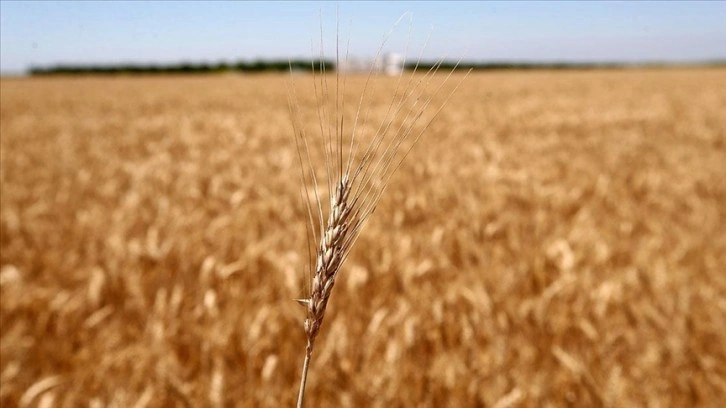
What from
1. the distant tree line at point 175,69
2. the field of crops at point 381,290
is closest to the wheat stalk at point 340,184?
the field of crops at point 381,290

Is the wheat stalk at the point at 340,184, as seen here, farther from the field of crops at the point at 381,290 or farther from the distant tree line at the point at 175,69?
the distant tree line at the point at 175,69

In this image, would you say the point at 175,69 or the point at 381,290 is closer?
the point at 381,290

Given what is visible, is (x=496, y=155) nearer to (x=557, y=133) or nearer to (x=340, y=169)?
(x=557, y=133)

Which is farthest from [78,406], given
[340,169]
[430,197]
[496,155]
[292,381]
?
[496,155]

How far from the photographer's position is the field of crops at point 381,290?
172cm

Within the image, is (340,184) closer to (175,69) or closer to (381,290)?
(381,290)

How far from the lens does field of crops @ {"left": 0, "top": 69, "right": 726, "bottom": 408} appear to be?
172 cm

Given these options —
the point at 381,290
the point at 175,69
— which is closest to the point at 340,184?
the point at 381,290

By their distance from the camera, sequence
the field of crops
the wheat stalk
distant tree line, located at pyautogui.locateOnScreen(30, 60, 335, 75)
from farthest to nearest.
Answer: distant tree line, located at pyautogui.locateOnScreen(30, 60, 335, 75) < the field of crops < the wheat stalk

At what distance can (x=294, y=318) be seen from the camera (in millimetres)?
2150

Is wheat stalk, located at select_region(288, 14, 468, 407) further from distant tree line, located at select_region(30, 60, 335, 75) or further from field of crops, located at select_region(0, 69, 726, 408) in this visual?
distant tree line, located at select_region(30, 60, 335, 75)

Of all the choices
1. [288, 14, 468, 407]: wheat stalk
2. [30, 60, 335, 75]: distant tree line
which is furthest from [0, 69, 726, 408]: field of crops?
[30, 60, 335, 75]: distant tree line

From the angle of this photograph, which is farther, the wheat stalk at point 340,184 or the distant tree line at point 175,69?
the distant tree line at point 175,69

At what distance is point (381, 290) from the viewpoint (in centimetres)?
252
